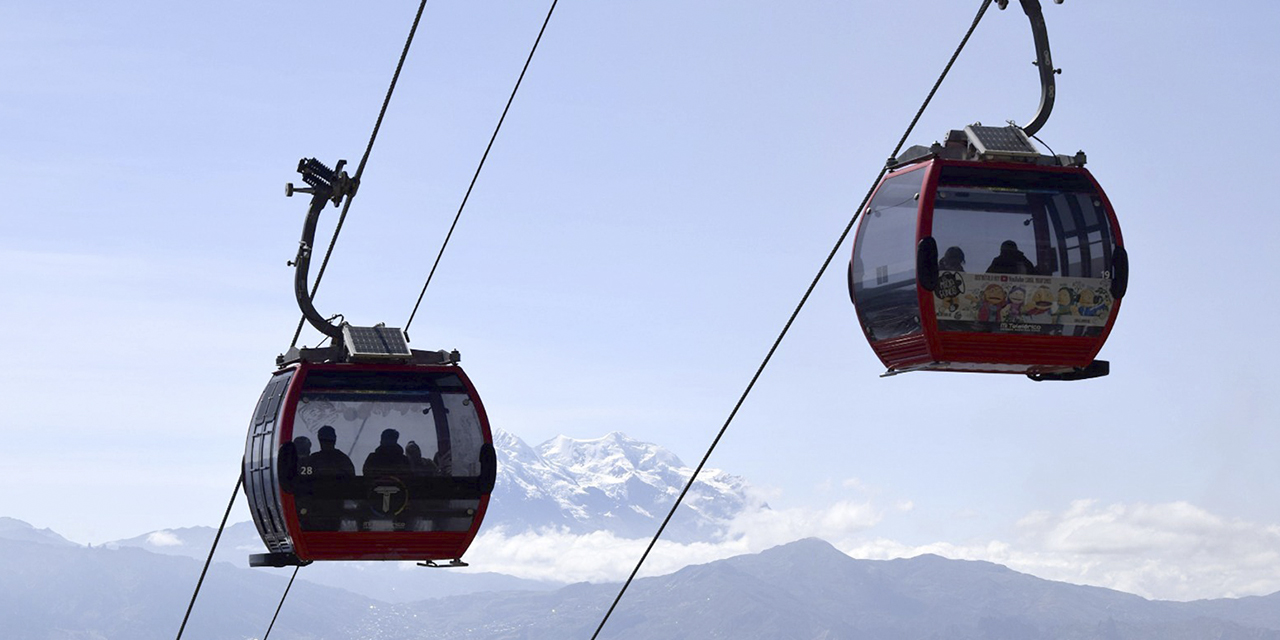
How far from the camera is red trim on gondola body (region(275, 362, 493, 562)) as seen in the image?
19125mm

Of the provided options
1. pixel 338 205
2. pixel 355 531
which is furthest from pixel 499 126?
pixel 355 531

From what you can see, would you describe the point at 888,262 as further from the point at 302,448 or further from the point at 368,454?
the point at 302,448

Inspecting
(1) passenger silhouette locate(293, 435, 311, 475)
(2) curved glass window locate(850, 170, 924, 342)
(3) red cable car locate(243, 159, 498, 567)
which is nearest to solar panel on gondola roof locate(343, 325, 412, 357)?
(3) red cable car locate(243, 159, 498, 567)

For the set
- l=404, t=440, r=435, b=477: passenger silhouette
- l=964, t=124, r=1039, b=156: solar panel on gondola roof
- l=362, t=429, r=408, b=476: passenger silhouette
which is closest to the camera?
l=964, t=124, r=1039, b=156: solar panel on gondola roof

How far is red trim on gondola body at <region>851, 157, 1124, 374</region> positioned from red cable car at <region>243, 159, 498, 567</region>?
207 inches

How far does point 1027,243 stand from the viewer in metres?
17.2

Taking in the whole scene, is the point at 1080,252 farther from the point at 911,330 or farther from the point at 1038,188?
the point at 911,330

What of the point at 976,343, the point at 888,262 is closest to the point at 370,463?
the point at 888,262

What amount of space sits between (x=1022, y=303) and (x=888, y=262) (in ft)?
4.60

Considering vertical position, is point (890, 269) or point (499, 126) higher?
point (499, 126)

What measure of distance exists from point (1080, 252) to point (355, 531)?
8640mm

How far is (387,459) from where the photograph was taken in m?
19.6

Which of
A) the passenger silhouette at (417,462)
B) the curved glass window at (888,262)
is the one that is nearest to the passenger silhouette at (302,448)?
the passenger silhouette at (417,462)

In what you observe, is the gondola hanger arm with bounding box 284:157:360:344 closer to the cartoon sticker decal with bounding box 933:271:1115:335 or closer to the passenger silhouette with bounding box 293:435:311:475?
the passenger silhouette with bounding box 293:435:311:475
